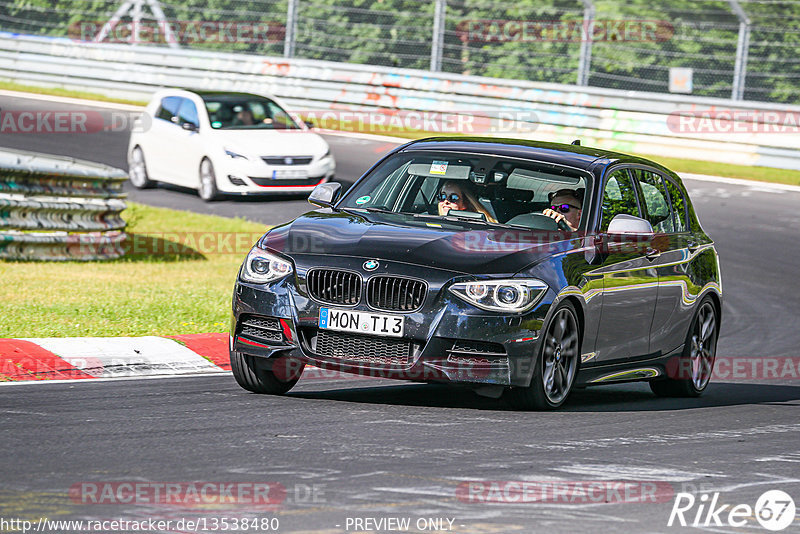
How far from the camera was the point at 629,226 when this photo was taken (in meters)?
9.43

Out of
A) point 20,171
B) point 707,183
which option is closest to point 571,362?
point 20,171

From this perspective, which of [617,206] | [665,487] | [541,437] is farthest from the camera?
[617,206]

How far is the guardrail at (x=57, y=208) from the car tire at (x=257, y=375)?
782 centimetres

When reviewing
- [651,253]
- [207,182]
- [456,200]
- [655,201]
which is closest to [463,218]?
[456,200]

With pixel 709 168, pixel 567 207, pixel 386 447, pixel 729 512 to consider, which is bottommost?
pixel 709 168

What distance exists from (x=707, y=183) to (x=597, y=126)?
307 cm

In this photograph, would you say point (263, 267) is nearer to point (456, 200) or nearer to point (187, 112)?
point (456, 200)

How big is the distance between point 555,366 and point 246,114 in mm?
15119

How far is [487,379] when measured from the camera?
8.48m

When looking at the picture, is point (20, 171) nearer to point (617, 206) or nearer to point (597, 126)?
point (617, 206)

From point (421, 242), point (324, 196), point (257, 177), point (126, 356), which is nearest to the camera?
point (421, 242)

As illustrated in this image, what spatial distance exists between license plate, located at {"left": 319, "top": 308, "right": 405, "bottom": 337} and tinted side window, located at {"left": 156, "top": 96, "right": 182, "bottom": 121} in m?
15.5

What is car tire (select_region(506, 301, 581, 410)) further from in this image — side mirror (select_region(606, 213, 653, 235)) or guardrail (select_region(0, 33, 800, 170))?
guardrail (select_region(0, 33, 800, 170))

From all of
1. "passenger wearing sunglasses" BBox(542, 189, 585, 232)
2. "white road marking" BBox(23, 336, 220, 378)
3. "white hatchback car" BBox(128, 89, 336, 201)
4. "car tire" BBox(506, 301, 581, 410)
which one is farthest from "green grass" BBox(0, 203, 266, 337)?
"car tire" BBox(506, 301, 581, 410)
